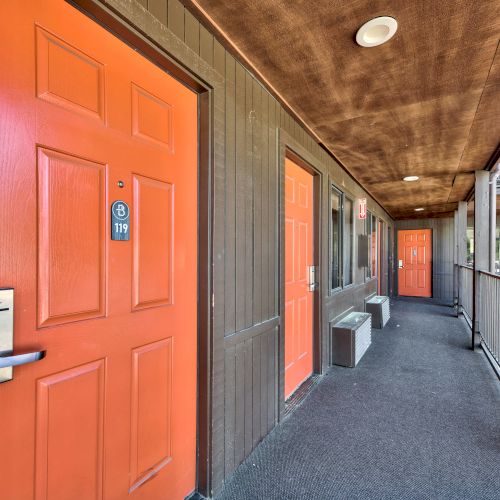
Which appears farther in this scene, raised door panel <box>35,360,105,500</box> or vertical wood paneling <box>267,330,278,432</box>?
vertical wood paneling <box>267,330,278,432</box>

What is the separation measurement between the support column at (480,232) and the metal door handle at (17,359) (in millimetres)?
4953

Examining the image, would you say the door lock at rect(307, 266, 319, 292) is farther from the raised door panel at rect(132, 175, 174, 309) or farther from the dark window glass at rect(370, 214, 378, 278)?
the dark window glass at rect(370, 214, 378, 278)

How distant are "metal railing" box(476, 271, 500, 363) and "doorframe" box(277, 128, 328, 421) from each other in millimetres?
1906

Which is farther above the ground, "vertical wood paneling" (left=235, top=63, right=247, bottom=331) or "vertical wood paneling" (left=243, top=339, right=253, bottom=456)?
"vertical wood paneling" (left=235, top=63, right=247, bottom=331)

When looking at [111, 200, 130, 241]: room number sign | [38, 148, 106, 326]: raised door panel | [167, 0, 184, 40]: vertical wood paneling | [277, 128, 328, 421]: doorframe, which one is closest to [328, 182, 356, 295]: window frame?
[277, 128, 328, 421]: doorframe

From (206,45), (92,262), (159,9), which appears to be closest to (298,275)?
(206,45)

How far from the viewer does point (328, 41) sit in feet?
5.76

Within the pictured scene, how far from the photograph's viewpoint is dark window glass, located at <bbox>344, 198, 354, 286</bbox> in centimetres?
456

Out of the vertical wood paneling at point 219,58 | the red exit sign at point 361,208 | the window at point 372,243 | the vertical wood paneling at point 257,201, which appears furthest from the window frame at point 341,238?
the vertical wood paneling at point 219,58

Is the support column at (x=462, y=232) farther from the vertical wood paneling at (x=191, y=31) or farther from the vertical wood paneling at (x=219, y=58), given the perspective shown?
the vertical wood paneling at (x=191, y=31)

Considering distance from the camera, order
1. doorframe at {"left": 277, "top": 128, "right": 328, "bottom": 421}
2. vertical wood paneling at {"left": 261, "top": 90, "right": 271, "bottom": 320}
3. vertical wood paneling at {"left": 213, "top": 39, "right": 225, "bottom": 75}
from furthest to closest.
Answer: doorframe at {"left": 277, "top": 128, "right": 328, "bottom": 421}, vertical wood paneling at {"left": 261, "top": 90, "right": 271, "bottom": 320}, vertical wood paneling at {"left": 213, "top": 39, "right": 225, "bottom": 75}

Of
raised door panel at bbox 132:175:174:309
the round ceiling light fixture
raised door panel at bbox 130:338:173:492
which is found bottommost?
raised door panel at bbox 130:338:173:492

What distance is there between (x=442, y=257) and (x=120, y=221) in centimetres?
997

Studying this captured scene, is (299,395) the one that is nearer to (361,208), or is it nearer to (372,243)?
(361,208)
